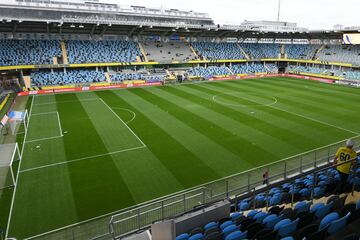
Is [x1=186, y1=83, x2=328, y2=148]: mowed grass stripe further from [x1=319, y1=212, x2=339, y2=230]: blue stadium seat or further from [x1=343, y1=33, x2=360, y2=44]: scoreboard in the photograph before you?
[x1=343, y1=33, x2=360, y2=44]: scoreboard

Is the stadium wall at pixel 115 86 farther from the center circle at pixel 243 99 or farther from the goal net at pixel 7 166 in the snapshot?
the goal net at pixel 7 166

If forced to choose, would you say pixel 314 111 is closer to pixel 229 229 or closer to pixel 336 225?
pixel 229 229

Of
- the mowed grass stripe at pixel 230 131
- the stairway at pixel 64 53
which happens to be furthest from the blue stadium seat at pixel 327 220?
the stairway at pixel 64 53

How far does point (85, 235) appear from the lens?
10656 mm

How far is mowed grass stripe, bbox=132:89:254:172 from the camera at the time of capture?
1662cm

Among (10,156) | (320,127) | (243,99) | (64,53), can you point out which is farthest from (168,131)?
(64,53)

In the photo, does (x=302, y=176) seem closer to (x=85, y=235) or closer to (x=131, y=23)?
(x=85, y=235)

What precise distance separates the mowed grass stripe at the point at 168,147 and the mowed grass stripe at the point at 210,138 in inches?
30.4

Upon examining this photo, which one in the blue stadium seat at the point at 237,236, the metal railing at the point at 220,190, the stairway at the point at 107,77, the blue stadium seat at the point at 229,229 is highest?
the blue stadium seat at the point at 237,236

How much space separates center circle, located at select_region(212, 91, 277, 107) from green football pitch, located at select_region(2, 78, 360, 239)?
0.12 m

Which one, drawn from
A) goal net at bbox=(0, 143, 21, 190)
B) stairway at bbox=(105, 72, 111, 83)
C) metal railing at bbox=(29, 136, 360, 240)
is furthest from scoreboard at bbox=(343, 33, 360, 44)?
goal net at bbox=(0, 143, 21, 190)

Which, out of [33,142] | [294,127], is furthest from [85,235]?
[294,127]

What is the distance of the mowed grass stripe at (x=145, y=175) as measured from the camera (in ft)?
44.9

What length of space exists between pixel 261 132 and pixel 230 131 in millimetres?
2485
